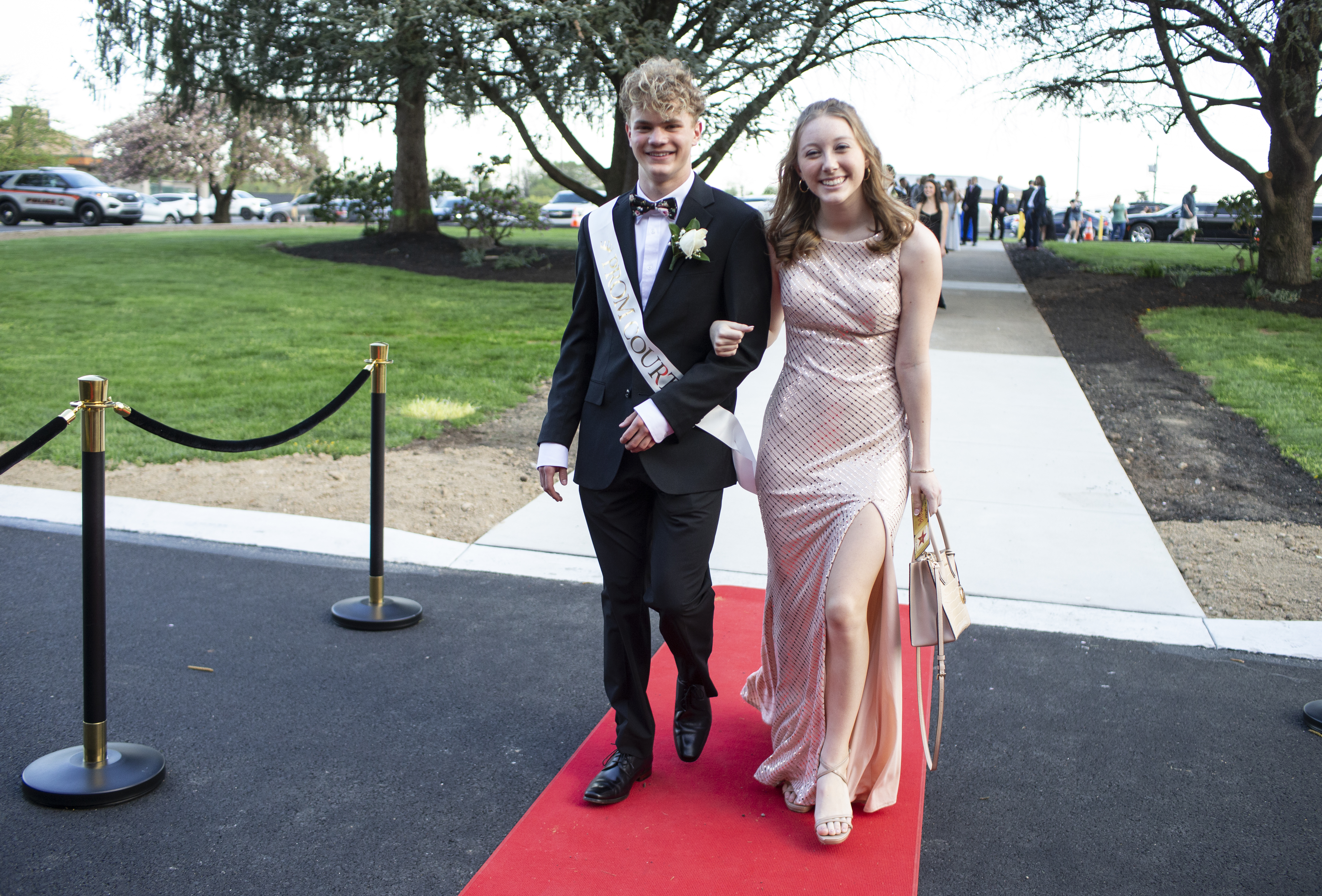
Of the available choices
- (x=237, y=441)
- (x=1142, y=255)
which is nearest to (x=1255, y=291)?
(x=1142, y=255)

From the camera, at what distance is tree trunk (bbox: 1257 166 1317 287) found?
47.8 ft

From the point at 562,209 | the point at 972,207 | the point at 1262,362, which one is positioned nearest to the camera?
the point at 1262,362

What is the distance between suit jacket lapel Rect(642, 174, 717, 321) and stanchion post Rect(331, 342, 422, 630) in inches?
75.4

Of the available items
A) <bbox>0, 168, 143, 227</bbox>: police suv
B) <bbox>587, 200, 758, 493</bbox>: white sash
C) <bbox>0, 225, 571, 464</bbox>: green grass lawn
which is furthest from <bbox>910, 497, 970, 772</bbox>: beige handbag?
<bbox>0, 168, 143, 227</bbox>: police suv

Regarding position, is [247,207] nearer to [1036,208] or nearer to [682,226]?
[1036,208]

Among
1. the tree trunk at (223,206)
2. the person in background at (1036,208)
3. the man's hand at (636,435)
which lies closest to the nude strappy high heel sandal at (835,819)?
the man's hand at (636,435)

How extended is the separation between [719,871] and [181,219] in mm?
42939

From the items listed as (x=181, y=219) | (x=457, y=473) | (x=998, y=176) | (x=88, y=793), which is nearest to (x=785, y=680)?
(x=88, y=793)

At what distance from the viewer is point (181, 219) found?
40.4 metres

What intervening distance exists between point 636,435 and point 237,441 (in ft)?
6.44

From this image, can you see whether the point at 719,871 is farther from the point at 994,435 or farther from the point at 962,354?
the point at 962,354

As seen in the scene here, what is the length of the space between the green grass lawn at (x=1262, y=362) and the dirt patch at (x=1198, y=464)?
0.14 metres

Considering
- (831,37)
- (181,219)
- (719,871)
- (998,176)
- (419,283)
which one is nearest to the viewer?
(719,871)

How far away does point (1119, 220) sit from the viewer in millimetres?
38219
